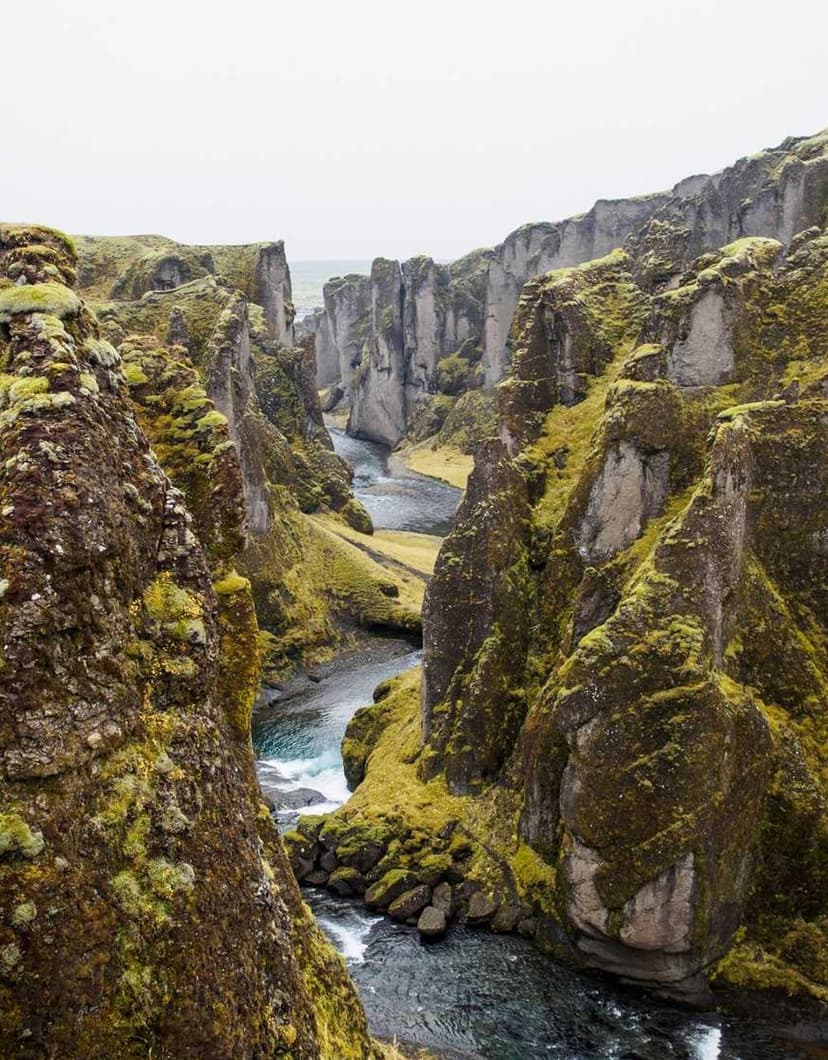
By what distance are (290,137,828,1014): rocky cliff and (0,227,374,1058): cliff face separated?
722 inches

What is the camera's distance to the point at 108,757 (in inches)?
527

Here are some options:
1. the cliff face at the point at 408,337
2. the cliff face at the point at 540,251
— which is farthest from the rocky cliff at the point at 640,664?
the cliff face at the point at 408,337

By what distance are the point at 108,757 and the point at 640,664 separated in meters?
23.7

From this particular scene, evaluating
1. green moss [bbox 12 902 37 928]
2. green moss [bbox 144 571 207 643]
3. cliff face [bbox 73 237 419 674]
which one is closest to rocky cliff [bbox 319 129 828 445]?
cliff face [bbox 73 237 419 674]

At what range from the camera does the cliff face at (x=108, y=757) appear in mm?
12164

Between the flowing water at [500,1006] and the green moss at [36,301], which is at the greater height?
the green moss at [36,301]

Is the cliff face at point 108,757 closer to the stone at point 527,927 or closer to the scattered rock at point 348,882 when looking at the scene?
the stone at point 527,927

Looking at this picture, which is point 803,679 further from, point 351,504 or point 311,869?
point 351,504

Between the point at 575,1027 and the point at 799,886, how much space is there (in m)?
9.67

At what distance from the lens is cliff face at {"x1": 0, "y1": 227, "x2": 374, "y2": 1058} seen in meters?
12.2

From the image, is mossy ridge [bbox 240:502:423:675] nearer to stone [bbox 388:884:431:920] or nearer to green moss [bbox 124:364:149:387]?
stone [bbox 388:884:431:920]

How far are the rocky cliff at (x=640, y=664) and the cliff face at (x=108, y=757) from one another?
722 inches

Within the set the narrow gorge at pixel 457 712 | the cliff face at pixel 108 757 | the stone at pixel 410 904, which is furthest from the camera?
the stone at pixel 410 904

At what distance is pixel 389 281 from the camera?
19262cm
